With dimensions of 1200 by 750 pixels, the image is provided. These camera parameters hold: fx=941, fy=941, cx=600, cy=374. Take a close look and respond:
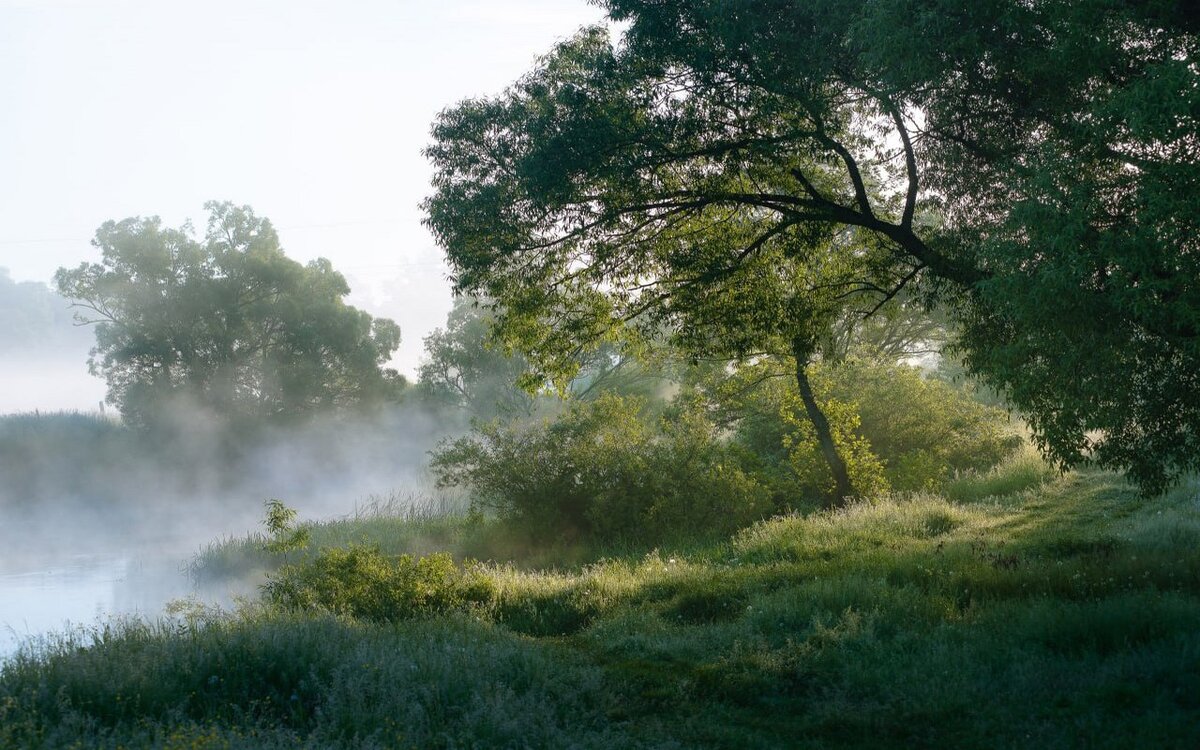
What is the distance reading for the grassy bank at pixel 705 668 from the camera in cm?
644

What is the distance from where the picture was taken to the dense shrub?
20734 mm

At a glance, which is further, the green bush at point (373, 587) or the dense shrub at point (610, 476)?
the dense shrub at point (610, 476)

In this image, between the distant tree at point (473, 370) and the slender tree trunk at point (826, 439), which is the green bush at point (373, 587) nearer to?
the slender tree trunk at point (826, 439)

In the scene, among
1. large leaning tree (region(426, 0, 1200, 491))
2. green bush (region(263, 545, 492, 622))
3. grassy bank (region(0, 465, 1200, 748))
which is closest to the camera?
grassy bank (region(0, 465, 1200, 748))

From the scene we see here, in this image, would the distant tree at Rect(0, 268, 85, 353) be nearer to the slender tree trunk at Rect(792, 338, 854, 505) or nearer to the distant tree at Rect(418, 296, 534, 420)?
the distant tree at Rect(418, 296, 534, 420)

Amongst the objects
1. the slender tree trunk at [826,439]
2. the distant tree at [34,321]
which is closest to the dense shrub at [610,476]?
the slender tree trunk at [826,439]

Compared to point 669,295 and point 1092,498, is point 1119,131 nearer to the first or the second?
point 669,295

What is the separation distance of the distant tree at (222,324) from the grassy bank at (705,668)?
102 ft

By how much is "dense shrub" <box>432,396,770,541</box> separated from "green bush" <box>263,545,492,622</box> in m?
8.67

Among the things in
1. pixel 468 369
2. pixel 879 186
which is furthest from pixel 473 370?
pixel 879 186

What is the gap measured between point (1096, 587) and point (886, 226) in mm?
5471

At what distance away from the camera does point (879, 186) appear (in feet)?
51.0

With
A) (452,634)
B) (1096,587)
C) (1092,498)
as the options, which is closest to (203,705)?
(452,634)

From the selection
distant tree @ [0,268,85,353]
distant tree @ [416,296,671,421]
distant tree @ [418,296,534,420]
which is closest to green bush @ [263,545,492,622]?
distant tree @ [416,296,671,421]
